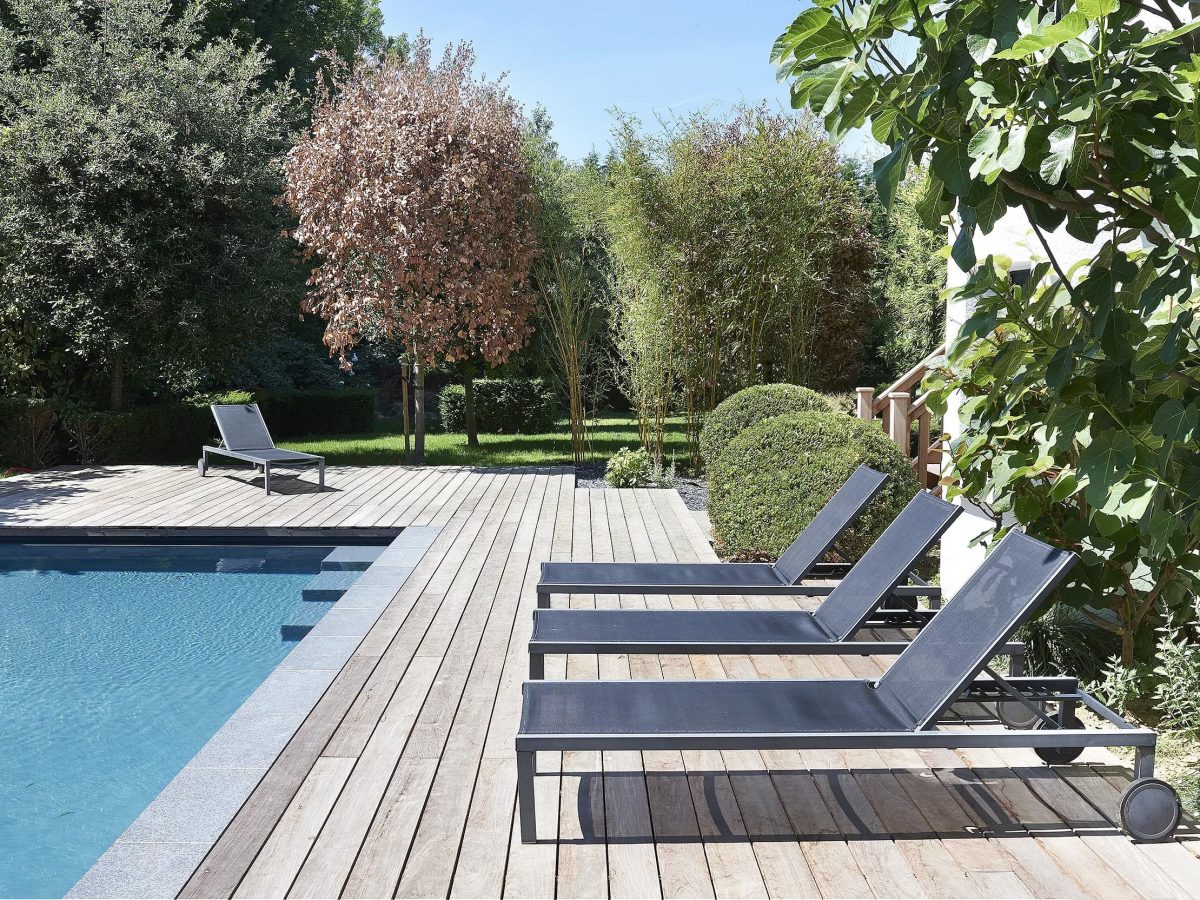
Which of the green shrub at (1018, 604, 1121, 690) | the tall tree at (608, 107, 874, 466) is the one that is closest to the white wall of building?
the green shrub at (1018, 604, 1121, 690)

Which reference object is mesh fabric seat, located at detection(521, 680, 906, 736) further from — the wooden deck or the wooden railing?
the wooden railing

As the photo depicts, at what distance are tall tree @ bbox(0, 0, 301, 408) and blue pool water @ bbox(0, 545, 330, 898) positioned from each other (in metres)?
4.49

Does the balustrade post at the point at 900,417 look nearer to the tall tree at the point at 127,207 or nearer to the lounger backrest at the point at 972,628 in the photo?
the lounger backrest at the point at 972,628

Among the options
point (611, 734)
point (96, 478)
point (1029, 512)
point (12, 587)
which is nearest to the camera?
point (611, 734)

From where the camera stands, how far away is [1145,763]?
295 centimetres

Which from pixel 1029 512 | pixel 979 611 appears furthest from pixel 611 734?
pixel 1029 512

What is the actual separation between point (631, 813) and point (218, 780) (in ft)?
4.47

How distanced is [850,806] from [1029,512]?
149 cm

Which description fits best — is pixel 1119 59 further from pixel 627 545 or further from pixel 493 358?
pixel 493 358

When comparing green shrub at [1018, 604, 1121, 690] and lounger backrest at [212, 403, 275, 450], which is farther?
lounger backrest at [212, 403, 275, 450]

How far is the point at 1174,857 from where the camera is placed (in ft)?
9.27

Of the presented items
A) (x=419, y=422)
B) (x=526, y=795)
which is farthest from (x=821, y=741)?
(x=419, y=422)

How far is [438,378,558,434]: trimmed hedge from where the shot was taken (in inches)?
683

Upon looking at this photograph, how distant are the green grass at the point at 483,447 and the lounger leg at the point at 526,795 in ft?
33.4
